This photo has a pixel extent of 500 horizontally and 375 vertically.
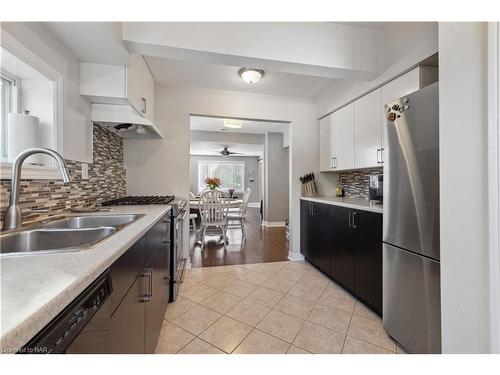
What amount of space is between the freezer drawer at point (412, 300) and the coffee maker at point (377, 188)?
1.84 feet

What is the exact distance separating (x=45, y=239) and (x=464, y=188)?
1844 mm

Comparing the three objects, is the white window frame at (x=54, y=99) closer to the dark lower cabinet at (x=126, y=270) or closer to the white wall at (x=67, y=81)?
the white wall at (x=67, y=81)

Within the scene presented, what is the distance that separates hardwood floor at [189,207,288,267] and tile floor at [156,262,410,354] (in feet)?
1.68

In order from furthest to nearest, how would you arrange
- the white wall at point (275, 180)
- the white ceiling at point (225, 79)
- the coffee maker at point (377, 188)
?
1. the white wall at point (275, 180)
2. the white ceiling at point (225, 79)
3. the coffee maker at point (377, 188)

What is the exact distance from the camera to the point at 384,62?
6.24 feet

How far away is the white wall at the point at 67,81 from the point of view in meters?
1.07

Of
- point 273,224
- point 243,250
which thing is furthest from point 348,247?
point 273,224

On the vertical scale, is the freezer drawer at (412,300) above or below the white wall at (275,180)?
below

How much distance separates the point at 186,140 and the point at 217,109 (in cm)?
57

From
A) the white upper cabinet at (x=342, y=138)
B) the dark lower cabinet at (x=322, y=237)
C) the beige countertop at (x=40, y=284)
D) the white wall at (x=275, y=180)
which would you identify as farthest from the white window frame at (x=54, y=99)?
the white wall at (x=275, y=180)

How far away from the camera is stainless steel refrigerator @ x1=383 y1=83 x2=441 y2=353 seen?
1179mm

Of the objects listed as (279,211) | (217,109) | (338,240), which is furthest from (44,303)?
(279,211)

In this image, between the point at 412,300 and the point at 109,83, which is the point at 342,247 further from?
the point at 109,83
